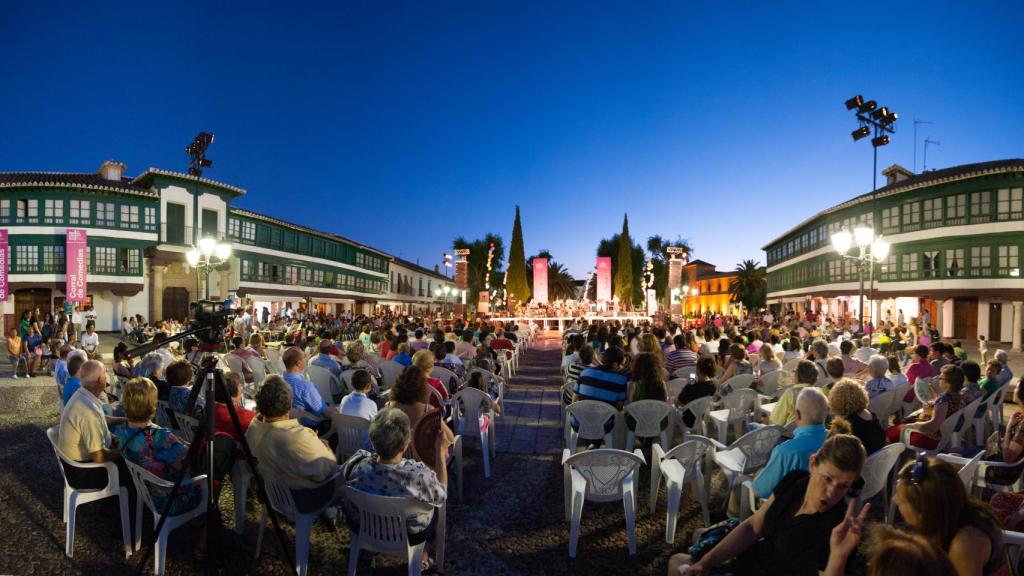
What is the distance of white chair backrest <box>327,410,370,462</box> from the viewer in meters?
4.41

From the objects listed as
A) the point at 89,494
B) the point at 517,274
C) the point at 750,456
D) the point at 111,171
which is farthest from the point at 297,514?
the point at 517,274

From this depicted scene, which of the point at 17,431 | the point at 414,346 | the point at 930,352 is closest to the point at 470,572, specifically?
the point at 414,346

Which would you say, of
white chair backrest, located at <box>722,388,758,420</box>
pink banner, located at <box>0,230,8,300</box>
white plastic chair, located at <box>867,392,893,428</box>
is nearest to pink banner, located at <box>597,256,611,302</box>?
white plastic chair, located at <box>867,392,893,428</box>

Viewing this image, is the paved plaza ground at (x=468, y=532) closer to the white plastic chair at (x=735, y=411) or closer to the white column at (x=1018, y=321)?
the white plastic chair at (x=735, y=411)

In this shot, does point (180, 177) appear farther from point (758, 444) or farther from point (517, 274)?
point (758, 444)

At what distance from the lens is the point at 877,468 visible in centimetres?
364

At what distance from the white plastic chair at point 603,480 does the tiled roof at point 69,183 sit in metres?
32.2

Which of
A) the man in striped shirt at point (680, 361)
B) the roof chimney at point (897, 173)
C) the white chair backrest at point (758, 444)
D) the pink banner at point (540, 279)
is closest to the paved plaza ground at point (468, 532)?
the white chair backrest at point (758, 444)

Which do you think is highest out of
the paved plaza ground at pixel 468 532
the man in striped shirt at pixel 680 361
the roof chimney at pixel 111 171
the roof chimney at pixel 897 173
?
the roof chimney at pixel 897 173

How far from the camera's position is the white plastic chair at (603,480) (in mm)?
3580

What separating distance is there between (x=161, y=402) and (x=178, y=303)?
29.8 metres

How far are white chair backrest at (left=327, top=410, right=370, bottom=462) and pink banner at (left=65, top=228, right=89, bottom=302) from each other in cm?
2780

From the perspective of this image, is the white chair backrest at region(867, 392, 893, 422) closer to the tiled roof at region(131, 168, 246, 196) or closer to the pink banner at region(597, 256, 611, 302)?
the pink banner at region(597, 256, 611, 302)

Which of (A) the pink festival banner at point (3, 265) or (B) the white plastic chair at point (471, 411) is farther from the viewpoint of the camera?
(A) the pink festival banner at point (3, 265)
